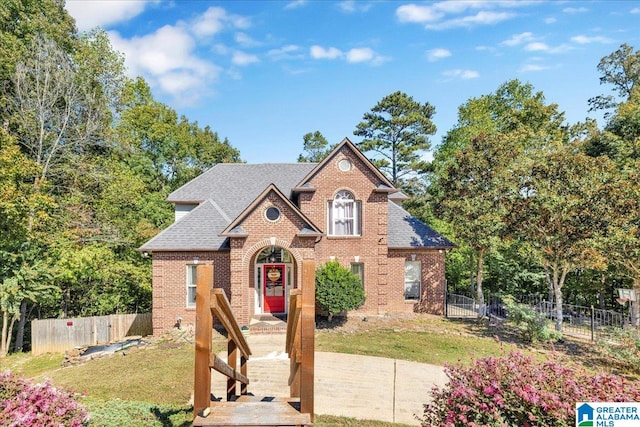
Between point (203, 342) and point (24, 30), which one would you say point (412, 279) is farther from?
point (24, 30)

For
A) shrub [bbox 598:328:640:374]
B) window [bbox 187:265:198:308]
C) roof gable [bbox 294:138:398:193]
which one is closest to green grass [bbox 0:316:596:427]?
shrub [bbox 598:328:640:374]

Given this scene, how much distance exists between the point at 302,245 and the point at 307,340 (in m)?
11.4

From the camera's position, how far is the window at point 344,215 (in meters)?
16.6

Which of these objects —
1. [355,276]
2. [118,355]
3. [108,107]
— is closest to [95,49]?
[108,107]

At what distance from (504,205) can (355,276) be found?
8.03 m

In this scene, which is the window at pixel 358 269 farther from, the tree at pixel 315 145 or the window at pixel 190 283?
the tree at pixel 315 145

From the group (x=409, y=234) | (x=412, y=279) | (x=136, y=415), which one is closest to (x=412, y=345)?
(x=412, y=279)

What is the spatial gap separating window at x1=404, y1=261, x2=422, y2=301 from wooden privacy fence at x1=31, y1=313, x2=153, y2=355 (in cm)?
1415

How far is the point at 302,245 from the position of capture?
47.8ft

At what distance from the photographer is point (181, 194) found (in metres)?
19.0

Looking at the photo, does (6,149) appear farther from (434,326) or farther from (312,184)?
(434,326)

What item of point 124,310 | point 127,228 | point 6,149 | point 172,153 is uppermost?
point 172,153

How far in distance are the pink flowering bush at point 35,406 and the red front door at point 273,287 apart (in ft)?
38.6

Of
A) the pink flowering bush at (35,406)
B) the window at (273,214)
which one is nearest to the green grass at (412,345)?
the window at (273,214)
